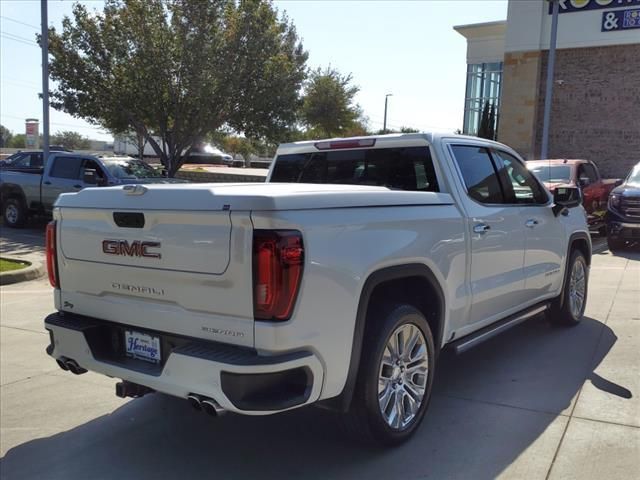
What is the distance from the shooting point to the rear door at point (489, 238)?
14.3ft

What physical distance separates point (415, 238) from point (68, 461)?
244cm

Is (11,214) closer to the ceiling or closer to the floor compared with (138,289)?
closer to the floor

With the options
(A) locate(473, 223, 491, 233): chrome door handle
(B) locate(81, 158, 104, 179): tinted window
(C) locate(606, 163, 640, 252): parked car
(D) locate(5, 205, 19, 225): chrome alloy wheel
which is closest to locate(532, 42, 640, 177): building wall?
(C) locate(606, 163, 640, 252): parked car

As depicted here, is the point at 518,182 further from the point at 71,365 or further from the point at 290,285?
the point at 71,365

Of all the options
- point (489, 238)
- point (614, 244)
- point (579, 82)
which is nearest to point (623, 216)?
point (614, 244)

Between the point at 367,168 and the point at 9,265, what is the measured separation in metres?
7.32

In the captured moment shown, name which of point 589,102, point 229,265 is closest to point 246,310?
point 229,265

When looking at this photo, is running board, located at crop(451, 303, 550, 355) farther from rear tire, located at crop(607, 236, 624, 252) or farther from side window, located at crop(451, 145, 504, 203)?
rear tire, located at crop(607, 236, 624, 252)

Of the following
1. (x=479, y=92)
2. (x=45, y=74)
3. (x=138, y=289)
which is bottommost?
(x=138, y=289)

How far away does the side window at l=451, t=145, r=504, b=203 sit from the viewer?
15.1 feet

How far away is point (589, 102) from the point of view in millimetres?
26078

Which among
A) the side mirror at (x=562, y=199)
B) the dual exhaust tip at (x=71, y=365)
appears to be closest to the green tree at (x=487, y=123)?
the side mirror at (x=562, y=199)

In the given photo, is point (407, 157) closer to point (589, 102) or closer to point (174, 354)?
point (174, 354)

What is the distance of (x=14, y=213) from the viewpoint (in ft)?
49.8
